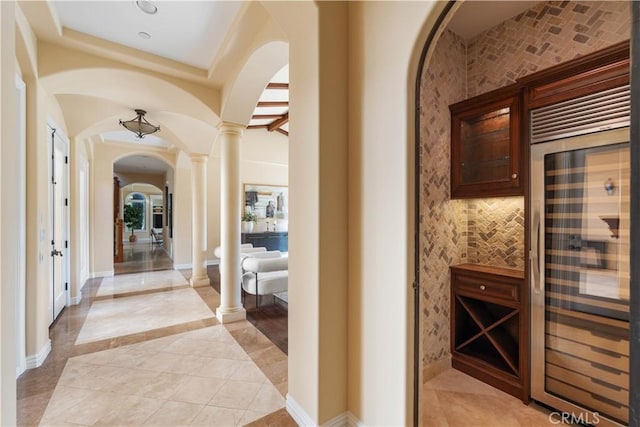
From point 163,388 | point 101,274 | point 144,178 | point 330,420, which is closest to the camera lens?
point 330,420

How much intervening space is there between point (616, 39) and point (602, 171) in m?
0.97

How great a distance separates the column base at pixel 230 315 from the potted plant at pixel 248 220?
352cm

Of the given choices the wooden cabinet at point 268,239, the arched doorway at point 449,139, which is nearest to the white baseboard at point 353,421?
the arched doorway at point 449,139

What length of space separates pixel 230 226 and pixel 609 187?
11.4ft

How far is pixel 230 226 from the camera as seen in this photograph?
3.59 metres

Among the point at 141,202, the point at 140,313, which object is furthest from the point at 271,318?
the point at 141,202

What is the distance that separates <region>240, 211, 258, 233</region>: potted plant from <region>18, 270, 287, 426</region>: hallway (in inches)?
125

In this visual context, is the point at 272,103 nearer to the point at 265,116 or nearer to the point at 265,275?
the point at 265,116

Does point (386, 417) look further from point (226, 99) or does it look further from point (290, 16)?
point (226, 99)

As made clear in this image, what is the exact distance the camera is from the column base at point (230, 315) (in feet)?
11.7

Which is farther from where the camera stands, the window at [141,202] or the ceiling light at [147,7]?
the window at [141,202]

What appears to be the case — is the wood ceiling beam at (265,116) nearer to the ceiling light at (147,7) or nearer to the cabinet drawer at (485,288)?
the ceiling light at (147,7)

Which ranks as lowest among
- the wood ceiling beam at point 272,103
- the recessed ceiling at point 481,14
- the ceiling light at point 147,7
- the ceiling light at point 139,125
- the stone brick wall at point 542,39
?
the ceiling light at point 139,125

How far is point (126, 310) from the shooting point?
4000 millimetres
